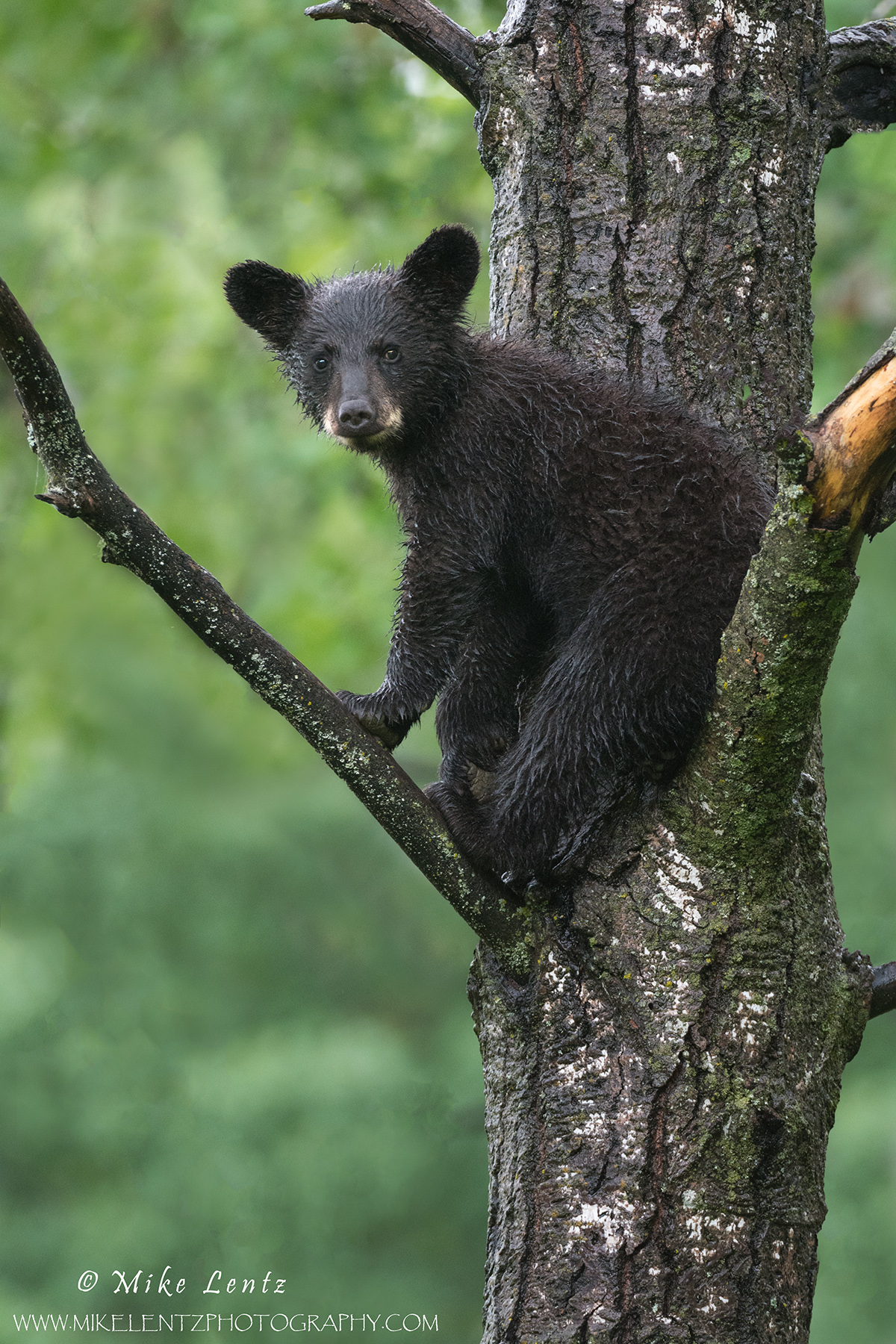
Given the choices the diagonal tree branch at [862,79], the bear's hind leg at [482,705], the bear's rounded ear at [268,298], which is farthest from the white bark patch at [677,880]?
the diagonal tree branch at [862,79]

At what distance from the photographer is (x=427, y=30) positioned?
11.2 feet

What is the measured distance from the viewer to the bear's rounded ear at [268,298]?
3.62 meters

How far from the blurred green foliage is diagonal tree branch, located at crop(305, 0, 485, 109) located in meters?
2.98

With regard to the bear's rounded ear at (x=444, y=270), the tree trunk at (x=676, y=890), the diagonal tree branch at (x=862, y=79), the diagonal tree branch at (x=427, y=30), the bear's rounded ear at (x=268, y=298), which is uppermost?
the diagonal tree branch at (x=427, y=30)

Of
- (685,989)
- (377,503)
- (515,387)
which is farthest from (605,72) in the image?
(377,503)

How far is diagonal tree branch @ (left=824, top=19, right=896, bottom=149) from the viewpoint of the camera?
3395 mm

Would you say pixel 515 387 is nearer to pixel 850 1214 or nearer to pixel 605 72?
pixel 605 72

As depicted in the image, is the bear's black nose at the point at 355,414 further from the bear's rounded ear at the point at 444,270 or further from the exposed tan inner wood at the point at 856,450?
the exposed tan inner wood at the point at 856,450

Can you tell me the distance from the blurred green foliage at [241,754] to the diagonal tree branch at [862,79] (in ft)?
11.5

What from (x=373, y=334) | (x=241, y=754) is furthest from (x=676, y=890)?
(x=241, y=754)

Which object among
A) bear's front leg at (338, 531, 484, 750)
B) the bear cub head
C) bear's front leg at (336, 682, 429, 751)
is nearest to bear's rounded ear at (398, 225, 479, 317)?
the bear cub head

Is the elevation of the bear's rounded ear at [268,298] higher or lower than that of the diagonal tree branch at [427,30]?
lower

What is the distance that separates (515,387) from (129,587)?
19.9 ft

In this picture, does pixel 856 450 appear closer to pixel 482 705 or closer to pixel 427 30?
pixel 482 705
